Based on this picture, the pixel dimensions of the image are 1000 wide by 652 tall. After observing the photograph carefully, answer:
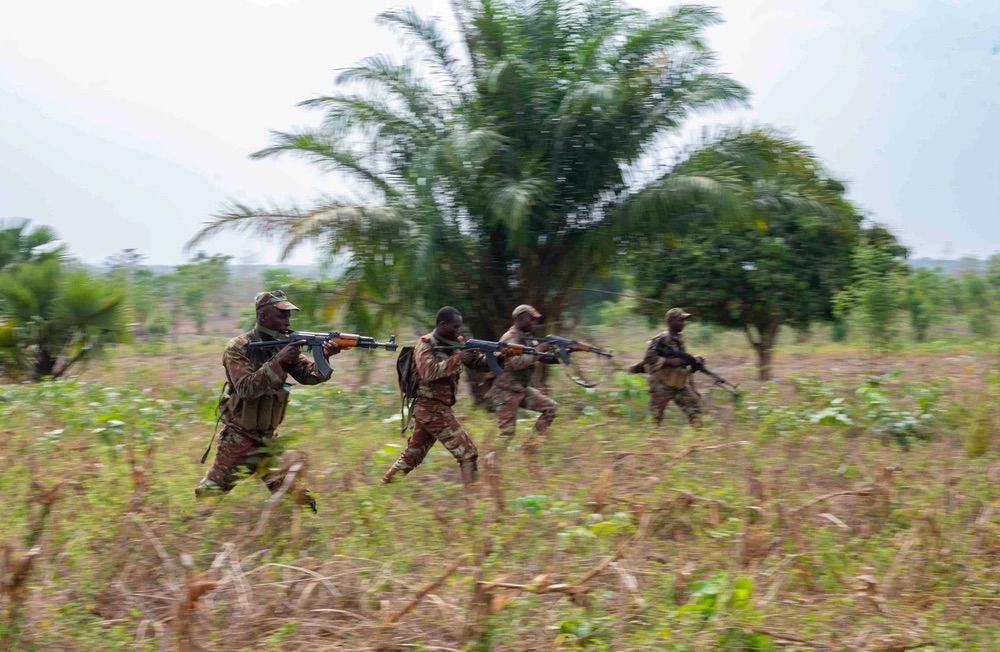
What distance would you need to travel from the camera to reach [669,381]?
A: 395 inches

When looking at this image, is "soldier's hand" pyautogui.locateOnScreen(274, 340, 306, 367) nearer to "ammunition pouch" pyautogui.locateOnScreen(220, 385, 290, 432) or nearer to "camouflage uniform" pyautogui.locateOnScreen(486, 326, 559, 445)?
"ammunition pouch" pyautogui.locateOnScreen(220, 385, 290, 432)

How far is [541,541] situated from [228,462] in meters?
2.19

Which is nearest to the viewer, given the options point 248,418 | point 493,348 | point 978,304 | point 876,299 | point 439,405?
point 248,418

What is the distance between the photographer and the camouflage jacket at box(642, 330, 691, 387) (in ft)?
32.7

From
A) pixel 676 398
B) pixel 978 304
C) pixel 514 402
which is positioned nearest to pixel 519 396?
pixel 514 402

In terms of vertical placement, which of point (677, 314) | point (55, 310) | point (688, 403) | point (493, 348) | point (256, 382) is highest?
point (677, 314)

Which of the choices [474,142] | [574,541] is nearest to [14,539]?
[574,541]

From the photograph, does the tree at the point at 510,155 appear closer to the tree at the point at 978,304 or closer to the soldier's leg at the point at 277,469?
the soldier's leg at the point at 277,469

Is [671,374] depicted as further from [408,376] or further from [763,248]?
[408,376]

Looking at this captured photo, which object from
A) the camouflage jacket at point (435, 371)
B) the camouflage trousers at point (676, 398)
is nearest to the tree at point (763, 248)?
the camouflage trousers at point (676, 398)

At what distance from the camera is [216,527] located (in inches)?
242

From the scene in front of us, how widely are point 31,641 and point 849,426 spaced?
300 inches

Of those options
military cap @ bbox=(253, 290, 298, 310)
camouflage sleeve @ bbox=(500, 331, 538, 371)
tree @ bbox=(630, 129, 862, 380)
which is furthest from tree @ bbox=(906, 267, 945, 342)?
military cap @ bbox=(253, 290, 298, 310)

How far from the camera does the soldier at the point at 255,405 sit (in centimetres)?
632
